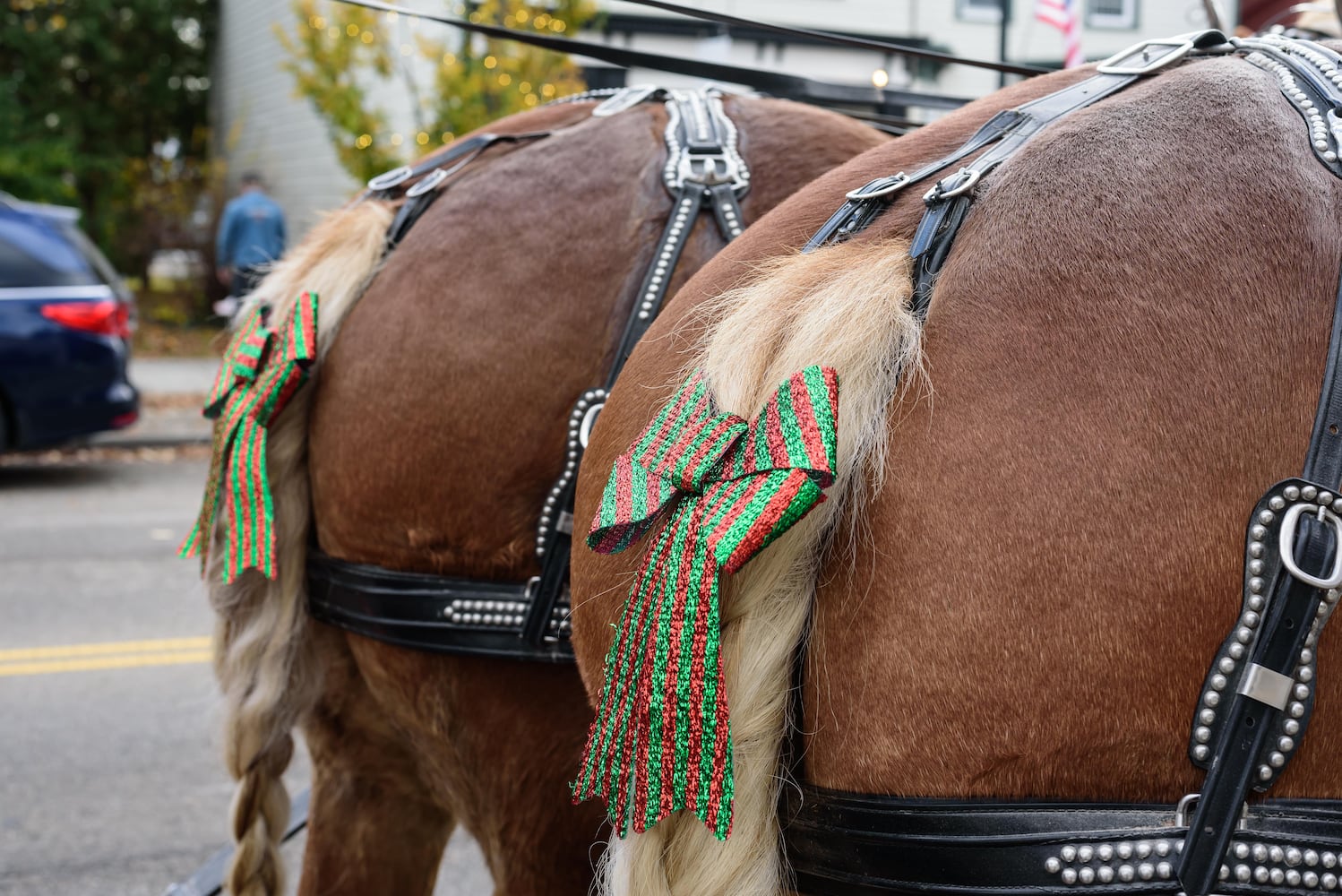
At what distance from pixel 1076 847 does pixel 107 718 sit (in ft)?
13.0

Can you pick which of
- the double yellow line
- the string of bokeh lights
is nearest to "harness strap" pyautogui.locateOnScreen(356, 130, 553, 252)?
the double yellow line

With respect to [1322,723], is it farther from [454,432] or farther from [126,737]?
[126,737]

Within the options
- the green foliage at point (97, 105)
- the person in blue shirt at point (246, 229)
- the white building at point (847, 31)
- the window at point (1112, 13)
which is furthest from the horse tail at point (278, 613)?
the green foliage at point (97, 105)

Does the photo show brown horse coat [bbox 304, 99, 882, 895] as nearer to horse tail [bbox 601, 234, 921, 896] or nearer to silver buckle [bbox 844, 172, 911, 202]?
silver buckle [bbox 844, 172, 911, 202]

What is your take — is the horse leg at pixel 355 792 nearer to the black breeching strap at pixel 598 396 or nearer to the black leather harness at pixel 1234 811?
the black breeching strap at pixel 598 396

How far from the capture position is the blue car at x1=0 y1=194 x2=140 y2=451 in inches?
284

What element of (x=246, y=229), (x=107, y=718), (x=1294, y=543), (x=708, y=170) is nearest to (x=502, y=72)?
(x=246, y=229)

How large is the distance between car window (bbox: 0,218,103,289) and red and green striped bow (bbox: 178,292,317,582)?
6276mm

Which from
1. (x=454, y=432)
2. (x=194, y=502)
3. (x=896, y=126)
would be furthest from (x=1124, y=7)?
(x=454, y=432)

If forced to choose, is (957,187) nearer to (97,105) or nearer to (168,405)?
(168,405)

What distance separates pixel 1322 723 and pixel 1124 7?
536 inches

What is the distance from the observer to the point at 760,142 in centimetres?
196

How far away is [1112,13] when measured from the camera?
13117mm

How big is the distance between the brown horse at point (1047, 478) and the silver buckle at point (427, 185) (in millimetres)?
1000
